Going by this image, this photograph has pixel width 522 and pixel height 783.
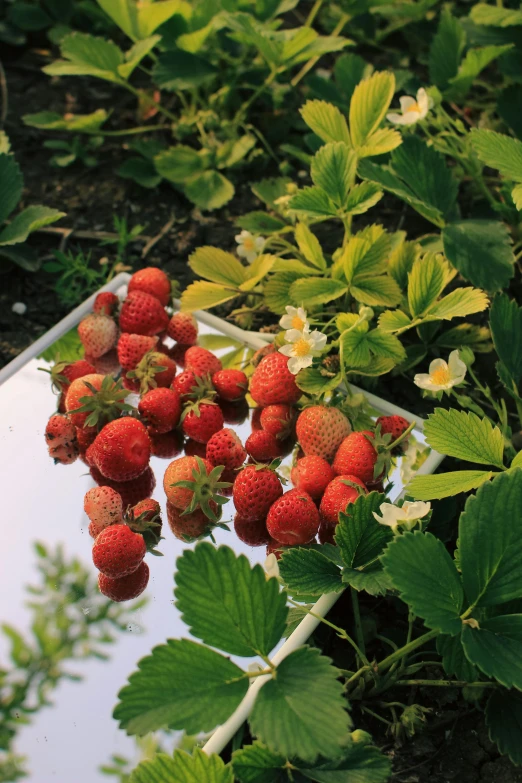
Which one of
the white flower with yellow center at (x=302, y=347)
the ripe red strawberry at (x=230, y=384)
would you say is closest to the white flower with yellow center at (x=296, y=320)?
the white flower with yellow center at (x=302, y=347)

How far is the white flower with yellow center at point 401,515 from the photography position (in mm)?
976

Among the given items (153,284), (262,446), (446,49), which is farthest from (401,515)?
(446,49)

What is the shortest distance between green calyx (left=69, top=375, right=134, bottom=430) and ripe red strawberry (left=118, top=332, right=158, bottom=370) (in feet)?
0.29

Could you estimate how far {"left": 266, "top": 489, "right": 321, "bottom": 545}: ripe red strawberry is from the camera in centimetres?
113

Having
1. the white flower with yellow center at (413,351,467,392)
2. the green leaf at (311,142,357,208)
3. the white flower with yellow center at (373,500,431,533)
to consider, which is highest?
the green leaf at (311,142,357,208)

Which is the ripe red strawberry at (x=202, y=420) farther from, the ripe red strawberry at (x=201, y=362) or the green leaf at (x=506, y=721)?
the green leaf at (x=506, y=721)

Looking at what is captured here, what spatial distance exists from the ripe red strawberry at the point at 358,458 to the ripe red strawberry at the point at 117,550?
0.29 m

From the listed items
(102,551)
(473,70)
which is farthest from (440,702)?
(473,70)

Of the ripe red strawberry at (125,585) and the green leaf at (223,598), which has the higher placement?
the green leaf at (223,598)

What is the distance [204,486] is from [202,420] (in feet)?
0.43

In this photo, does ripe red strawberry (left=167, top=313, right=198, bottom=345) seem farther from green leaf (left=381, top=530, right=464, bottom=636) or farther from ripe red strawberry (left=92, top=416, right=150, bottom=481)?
green leaf (left=381, top=530, right=464, bottom=636)

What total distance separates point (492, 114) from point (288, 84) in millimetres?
451

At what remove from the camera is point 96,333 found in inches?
54.9

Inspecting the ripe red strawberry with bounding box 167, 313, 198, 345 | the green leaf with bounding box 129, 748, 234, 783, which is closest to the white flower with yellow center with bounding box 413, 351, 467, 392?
the ripe red strawberry with bounding box 167, 313, 198, 345
